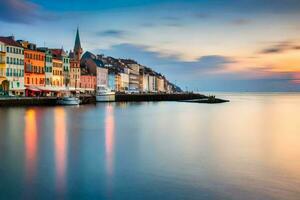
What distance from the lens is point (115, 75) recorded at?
468 feet

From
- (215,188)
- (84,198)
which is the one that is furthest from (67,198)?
(215,188)

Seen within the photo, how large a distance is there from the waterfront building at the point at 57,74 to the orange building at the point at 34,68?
14.5 feet

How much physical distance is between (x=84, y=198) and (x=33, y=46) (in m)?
77.1

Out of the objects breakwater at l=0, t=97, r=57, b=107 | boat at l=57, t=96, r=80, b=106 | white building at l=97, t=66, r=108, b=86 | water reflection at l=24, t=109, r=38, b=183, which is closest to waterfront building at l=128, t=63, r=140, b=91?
white building at l=97, t=66, r=108, b=86

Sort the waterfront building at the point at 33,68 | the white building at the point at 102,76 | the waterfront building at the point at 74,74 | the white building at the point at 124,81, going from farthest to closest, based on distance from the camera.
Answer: the white building at the point at 124,81 → the white building at the point at 102,76 → the waterfront building at the point at 74,74 → the waterfront building at the point at 33,68

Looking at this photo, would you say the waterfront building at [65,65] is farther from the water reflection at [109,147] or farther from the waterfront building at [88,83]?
the water reflection at [109,147]

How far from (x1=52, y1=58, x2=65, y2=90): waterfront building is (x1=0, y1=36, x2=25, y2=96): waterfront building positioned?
1274cm

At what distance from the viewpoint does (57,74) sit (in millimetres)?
96312

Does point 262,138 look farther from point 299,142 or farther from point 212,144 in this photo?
point 212,144

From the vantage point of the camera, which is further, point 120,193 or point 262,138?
point 262,138

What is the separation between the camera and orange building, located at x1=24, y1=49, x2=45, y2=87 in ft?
276

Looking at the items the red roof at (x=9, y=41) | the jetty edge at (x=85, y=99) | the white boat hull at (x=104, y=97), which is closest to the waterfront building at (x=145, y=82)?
the jetty edge at (x=85, y=99)

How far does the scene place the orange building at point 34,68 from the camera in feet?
276

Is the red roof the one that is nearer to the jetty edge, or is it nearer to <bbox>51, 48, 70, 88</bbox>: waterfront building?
the jetty edge
